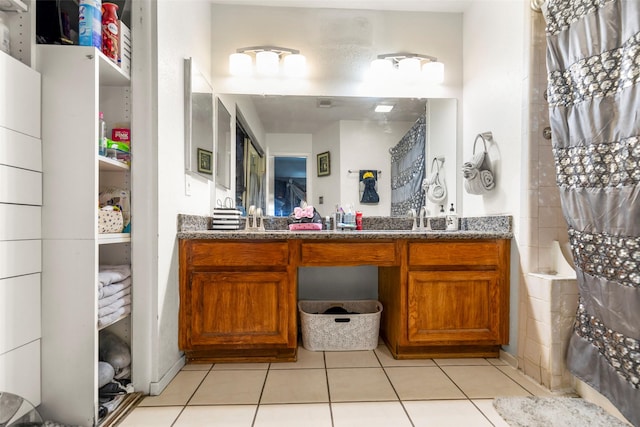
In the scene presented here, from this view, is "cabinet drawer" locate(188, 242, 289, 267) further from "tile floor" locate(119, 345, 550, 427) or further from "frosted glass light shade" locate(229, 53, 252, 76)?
"frosted glass light shade" locate(229, 53, 252, 76)

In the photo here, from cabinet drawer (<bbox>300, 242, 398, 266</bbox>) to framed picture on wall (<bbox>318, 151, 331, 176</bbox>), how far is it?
31.1 inches

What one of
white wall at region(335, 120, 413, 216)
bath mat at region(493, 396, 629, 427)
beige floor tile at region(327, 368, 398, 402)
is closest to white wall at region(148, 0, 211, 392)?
beige floor tile at region(327, 368, 398, 402)

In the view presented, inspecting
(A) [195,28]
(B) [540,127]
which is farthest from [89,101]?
(B) [540,127]

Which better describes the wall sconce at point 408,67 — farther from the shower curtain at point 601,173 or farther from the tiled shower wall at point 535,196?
the shower curtain at point 601,173

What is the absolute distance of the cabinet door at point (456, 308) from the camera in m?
1.86

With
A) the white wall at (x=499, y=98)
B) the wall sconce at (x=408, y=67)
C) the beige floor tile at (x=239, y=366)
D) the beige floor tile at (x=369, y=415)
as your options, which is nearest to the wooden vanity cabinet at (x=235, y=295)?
the beige floor tile at (x=239, y=366)

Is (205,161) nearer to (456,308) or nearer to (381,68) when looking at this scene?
(381,68)

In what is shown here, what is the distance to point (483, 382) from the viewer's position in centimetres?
165

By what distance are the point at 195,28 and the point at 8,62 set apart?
3.91 feet

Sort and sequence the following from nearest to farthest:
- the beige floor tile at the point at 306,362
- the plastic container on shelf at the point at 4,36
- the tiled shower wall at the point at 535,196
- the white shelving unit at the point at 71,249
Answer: the plastic container on shelf at the point at 4,36 → the white shelving unit at the point at 71,249 → the tiled shower wall at the point at 535,196 → the beige floor tile at the point at 306,362

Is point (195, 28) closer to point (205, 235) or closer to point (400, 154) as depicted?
point (205, 235)

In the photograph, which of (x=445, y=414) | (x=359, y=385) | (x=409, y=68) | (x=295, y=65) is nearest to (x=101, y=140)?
(x=295, y=65)

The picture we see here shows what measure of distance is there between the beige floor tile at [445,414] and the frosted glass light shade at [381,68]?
209cm

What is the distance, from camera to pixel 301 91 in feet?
7.99
